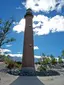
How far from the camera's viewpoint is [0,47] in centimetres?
1319

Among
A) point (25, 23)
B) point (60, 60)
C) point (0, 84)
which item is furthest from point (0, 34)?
point (60, 60)

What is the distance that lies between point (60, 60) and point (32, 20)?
53.9 m

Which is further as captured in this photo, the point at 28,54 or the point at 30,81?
the point at 28,54

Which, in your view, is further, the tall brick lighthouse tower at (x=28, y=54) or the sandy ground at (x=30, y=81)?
the tall brick lighthouse tower at (x=28, y=54)

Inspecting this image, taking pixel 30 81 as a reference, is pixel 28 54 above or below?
above

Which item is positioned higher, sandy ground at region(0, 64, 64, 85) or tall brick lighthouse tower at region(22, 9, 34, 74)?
tall brick lighthouse tower at region(22, 9, 34, 74)

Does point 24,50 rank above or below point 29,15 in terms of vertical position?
below

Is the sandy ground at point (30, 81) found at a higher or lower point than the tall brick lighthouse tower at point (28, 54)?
lower

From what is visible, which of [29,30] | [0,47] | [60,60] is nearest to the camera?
[0,47]

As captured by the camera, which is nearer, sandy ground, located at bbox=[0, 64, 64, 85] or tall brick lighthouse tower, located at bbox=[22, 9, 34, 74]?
sandy ground, located at bbox=[0, 64, 64, 85]

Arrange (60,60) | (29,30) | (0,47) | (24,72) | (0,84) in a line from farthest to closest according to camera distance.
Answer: (60,60), (29,30), (24,72), (0,84), (0,47)

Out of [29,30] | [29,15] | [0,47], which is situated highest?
[29,15]

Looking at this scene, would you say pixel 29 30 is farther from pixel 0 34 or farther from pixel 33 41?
pixel 0 34

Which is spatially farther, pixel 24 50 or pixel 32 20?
pixel 32 20
